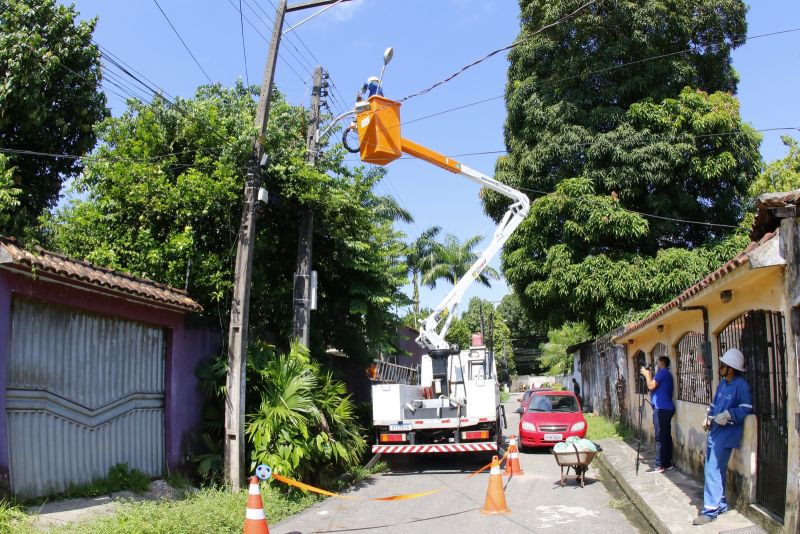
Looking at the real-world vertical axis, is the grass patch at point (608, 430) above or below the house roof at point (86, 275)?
below

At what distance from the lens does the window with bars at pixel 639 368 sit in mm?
16531

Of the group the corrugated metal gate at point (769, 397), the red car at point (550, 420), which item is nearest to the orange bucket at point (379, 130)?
the corrugated metal gate at point (769, 397)

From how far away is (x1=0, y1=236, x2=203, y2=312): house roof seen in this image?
23.0 feet

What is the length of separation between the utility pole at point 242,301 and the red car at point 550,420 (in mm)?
8342

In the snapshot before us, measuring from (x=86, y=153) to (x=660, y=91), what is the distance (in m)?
17.0

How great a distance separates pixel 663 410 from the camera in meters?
11.1

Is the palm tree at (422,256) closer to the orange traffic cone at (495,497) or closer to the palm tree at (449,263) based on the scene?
the palm tree at (449,263)

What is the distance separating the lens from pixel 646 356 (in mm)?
15703

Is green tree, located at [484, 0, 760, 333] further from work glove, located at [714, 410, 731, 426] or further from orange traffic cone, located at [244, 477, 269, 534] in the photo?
orange traffic cone, located at [244, 477, 269, 534]

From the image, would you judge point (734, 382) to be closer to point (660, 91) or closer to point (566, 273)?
point (566, 273)

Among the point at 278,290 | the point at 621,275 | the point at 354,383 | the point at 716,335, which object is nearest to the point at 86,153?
the point at 278,290

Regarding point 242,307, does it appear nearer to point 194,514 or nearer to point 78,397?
point 78,397

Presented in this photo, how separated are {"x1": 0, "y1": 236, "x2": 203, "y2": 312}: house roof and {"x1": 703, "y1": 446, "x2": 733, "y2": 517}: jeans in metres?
7.27

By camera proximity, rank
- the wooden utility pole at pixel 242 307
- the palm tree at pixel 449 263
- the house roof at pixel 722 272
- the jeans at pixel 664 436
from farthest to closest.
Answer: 1. the palm tree at pixel 449 263
2. the jeans at pixel 664 436
3. the wooden utility pole at pixel 242 307
4. the house roof at pixel 722 272
